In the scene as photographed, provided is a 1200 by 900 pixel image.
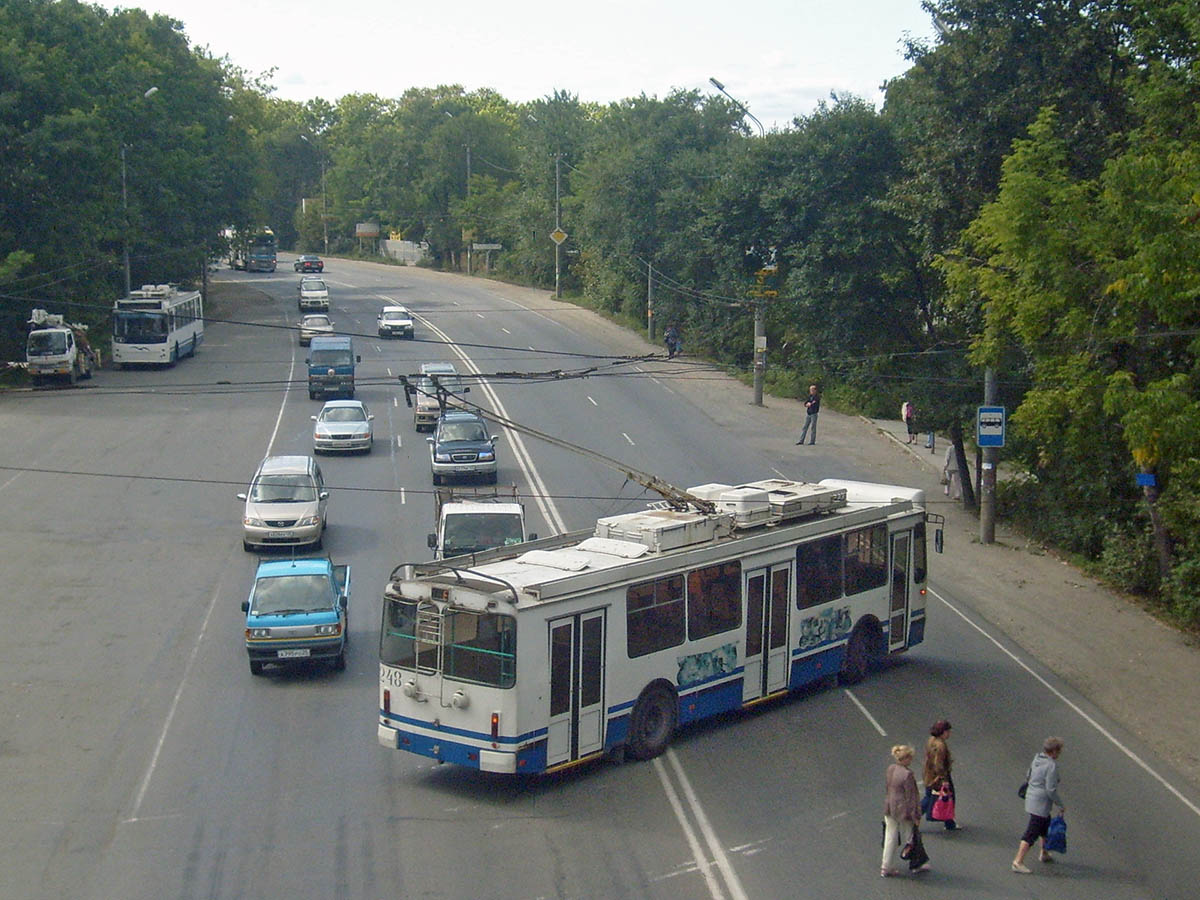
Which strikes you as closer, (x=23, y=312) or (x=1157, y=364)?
(x=1157, y=364)

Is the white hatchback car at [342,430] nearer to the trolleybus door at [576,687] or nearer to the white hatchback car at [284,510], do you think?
the white hatchback car at [284,510]

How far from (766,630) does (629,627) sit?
2.70 metres

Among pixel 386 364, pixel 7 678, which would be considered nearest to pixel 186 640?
pixel 7 678

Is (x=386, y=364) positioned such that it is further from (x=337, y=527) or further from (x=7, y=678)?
(x=7, y=678)

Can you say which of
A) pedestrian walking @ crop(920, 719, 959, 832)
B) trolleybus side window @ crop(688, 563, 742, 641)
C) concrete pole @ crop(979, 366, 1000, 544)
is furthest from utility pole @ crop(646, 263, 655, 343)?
pedestrian walking @ crop(920, 719, 959, 832)

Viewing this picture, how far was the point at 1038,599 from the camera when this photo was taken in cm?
2562

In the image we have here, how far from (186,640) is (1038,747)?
13153 mm

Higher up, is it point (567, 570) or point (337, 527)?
point (567, 570)

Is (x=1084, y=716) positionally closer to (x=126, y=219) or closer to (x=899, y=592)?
(x=899, y=592)

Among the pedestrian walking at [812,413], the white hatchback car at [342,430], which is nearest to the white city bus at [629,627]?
the pedestrian walking at [812,413]

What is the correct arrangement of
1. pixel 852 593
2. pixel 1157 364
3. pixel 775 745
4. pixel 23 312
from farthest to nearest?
pixel 23 312 → pixel 1157 364 → pixel 852 593 → pixel 775 745

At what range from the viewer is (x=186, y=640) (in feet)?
70.2

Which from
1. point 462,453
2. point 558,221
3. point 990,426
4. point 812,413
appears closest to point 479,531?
point 462,453

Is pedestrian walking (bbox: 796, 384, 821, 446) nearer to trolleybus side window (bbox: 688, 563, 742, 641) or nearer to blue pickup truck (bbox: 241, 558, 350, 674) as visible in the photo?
blue pickup truck (bbox: 241, 558, 350, 674)
